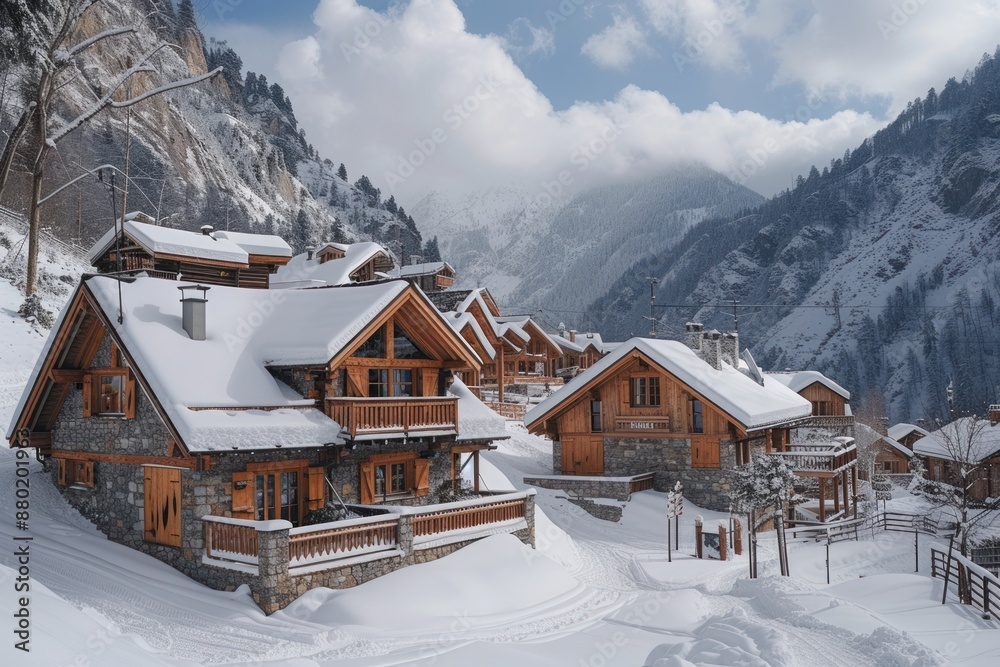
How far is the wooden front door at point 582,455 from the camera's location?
29562 mm

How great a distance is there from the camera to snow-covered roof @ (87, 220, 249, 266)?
93.6 ft

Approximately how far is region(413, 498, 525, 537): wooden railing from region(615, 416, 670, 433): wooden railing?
414 inches

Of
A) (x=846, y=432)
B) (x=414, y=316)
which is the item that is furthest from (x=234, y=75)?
(x=414, y=316)

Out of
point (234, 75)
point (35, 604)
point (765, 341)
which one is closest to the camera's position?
point (35, 604)

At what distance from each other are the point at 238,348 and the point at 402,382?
4.51 meters

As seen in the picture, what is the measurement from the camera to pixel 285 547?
13836mm

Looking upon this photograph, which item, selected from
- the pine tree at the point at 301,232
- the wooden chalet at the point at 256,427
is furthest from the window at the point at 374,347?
the pine tree at the point at 301,232

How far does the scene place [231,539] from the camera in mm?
14633

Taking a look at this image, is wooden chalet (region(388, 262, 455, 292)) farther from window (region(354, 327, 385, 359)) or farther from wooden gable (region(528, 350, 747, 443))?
window (region(354, 327, 385, 359))

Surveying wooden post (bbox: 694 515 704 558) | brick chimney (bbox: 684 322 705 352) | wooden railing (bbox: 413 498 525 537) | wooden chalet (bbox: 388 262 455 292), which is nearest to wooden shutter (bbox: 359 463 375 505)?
wooden railing (bbox: 413 498 525 537)

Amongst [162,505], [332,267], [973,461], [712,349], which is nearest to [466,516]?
[162,505]

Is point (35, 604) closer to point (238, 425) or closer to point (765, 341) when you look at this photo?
point (238, 425)

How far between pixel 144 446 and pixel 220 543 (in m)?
3.16

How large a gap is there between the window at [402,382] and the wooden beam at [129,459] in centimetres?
622
